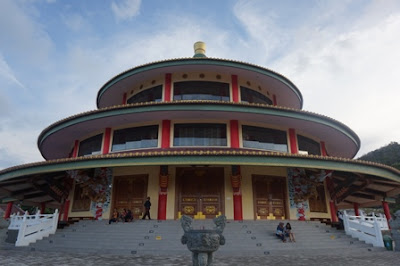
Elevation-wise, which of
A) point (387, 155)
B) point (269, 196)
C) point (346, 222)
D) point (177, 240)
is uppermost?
point (387, 155)

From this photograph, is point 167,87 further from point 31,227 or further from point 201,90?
point 31,227

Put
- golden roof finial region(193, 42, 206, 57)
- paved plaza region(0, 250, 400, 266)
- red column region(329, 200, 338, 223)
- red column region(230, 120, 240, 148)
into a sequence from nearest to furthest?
paved plaza region(0, 250, 400, 266) → red column region(230, 120, 240, 148) → red column region(329, 200, 338, 223) → golden roof finial region(193, 42, 206, 57)

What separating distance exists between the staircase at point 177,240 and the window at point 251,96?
9.04m

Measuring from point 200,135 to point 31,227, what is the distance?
9555 mm

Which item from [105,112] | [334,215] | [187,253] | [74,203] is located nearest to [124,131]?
[105,112]

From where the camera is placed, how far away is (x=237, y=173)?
50.9ft

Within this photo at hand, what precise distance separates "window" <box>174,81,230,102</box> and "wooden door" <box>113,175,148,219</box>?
606cm

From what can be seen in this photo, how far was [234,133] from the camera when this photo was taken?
16812mm

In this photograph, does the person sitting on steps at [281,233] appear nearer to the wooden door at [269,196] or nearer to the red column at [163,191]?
the wooden door at [269,196]

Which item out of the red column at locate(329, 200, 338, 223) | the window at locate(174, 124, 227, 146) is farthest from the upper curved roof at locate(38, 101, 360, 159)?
the red column at locate(329, 200, 338, 223)

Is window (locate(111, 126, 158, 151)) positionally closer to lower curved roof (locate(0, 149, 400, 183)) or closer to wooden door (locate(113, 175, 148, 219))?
wooden door (locate(113, 175, 148, 219))

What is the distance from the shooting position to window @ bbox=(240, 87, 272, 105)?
20.1 metres

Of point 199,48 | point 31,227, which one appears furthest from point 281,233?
point 199,48

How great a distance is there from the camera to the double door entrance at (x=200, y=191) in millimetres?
15508
